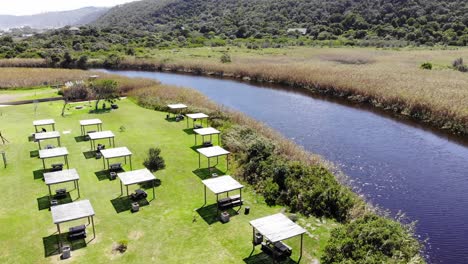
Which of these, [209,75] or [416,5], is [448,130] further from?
[416,5]

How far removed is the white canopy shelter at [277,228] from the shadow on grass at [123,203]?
9403 millimetres

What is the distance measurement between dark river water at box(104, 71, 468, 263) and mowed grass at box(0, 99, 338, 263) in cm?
695

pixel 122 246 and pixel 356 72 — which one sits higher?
pixel 356 72

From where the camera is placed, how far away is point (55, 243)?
2038 centimetres

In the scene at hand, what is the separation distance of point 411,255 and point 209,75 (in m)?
70.1

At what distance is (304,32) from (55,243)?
423 ft

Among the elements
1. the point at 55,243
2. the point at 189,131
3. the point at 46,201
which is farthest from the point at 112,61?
the point at 55,243

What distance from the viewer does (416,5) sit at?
130m

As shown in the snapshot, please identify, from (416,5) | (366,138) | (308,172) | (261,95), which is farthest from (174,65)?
(416,5)

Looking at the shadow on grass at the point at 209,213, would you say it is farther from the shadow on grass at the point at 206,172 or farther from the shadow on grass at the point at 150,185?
the shadow on grass at the point at 150,185

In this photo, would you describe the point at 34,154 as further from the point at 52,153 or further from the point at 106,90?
the point at 106,90

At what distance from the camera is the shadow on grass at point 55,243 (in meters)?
19.7

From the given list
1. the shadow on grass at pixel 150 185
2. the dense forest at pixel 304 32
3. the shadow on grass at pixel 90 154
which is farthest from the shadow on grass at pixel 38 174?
the dense forest at pixel 304 32

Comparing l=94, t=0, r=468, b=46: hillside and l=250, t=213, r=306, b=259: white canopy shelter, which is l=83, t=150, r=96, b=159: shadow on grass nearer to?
l=250, t=213, r=306, b=259: white canopy shelter
